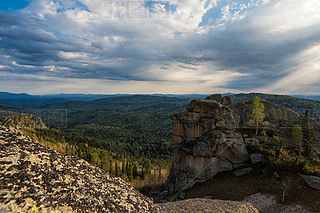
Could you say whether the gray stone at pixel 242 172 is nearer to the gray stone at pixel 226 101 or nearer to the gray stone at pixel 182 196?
the gray stone at pixel 182 196

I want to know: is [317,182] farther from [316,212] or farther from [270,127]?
[270,127]

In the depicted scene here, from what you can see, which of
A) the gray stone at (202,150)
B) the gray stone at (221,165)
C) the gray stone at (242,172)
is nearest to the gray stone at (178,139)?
Result: the gray stone at (202,150)

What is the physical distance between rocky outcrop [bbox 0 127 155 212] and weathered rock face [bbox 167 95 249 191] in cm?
2580

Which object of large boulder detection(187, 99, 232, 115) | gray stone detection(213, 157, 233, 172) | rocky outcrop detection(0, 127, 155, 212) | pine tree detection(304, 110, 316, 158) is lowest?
gray stone detection(213, 157, 233, 172)

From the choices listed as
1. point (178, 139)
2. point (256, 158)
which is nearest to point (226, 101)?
point (178, 139)

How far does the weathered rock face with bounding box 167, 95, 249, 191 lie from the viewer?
31594 mm

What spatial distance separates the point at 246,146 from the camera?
32.5m

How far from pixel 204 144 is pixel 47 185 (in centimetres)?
3064

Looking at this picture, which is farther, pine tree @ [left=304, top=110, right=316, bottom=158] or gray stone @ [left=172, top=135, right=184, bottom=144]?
gray stone @ [left=172, top=135, right=184, bottom=144]

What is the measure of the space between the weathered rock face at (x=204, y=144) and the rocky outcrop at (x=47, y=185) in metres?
25.8

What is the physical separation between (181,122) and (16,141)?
33.0 m

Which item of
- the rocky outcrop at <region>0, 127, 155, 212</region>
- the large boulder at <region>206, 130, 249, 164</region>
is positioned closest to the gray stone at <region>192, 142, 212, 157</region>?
the large boulder at <region>206, 130, 249, 164</region>

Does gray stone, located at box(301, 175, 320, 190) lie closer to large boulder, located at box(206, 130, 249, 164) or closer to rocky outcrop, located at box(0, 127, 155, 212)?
large boulder, located at box(206, 130, 249, 164)

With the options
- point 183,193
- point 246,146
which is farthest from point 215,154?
point 183,193
